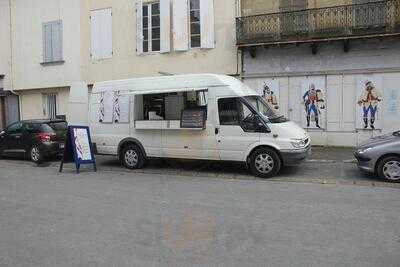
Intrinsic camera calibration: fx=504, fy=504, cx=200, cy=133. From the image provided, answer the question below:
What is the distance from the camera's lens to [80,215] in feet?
26.2

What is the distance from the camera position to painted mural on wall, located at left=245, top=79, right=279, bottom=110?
18.2 m

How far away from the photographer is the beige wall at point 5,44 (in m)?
24.2

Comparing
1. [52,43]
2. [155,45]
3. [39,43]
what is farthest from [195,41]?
[39,43]

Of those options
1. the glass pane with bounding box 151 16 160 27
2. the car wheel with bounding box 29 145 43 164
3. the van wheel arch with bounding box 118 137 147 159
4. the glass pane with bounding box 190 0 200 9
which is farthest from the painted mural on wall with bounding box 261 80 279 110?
the car wheel with bounding box 29 145 43 164

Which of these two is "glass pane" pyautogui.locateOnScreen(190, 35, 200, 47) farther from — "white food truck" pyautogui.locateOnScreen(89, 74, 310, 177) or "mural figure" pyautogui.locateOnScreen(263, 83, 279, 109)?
"white food truck" pyautogui.locateOnScreen(89, 74, 310, 177)

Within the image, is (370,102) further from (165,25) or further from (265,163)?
(165,25)

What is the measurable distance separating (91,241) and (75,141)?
23.8ft

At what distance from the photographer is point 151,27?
793 inches

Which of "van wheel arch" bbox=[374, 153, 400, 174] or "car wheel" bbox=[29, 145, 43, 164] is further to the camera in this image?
"car wheel" bbox=[29, 145, 43, 164]

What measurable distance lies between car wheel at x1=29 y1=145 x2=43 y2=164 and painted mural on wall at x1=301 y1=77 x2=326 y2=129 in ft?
29.5

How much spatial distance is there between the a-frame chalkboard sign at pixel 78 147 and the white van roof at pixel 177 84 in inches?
56.2

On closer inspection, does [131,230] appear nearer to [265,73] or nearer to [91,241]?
[91,241]

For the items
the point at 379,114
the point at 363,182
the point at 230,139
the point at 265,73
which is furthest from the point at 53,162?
the point at 379,114

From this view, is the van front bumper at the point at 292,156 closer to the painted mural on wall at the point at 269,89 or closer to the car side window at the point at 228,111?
the car side window at the point at 228,111
